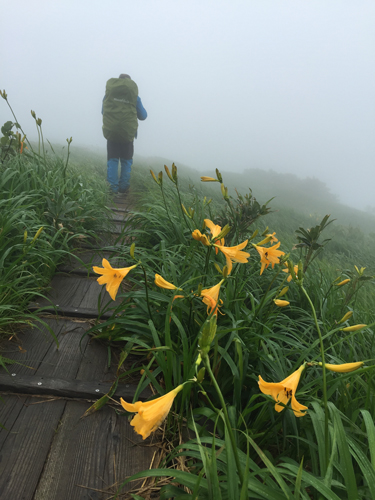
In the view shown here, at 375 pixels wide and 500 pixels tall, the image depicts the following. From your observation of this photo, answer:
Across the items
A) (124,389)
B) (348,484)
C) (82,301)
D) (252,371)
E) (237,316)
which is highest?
(348,484)

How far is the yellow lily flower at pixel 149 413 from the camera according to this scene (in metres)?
0.56

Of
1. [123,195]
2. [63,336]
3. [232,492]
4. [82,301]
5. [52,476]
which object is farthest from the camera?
[123,195]

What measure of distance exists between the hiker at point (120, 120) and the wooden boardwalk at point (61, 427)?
12.8 feet

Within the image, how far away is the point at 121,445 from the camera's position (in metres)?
0.98

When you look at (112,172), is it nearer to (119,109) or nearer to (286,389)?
(119,109)

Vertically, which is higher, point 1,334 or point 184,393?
point 184,393

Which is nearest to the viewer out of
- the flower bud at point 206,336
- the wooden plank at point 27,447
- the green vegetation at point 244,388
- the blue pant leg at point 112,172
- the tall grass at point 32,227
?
the flower bud at point 206,336

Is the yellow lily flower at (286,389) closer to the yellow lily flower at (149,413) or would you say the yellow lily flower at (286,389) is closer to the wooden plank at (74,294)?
the yellow lily flower at (149,413)

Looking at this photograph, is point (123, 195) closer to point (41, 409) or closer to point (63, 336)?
point (63, 336)

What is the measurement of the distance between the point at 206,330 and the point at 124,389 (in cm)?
84

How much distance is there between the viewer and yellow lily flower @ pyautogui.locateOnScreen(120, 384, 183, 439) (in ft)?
1.82

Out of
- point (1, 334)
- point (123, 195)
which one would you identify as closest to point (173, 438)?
point (1, 334)

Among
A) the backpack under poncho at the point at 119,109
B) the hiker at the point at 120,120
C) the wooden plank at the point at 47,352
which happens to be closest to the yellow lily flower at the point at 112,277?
the wooden plank at the point at 47,352

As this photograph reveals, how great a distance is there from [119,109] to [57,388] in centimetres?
454
